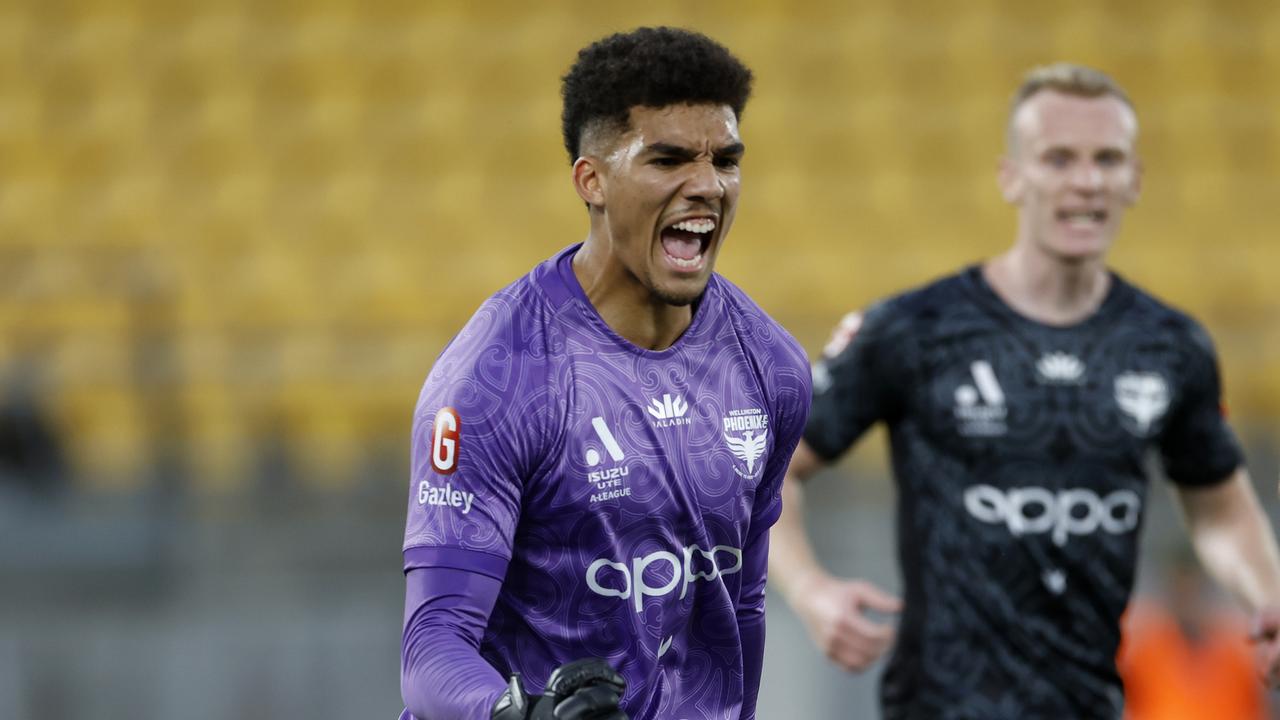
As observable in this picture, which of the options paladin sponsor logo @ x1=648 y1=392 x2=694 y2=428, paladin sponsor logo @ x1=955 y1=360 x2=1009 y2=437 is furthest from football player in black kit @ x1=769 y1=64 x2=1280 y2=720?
paladin sponsor logo @ x1=648 y1=392 x2=694 y2=428

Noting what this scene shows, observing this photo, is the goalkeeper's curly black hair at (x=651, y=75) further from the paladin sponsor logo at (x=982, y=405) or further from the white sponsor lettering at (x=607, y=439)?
the paladin sponsor logo at (x=982, y=405)

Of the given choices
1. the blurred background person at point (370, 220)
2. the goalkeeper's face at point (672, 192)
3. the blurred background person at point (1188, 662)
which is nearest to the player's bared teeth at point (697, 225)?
the goalkeeper's face at point (672, 192)

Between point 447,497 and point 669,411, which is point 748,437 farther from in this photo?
point 447,497

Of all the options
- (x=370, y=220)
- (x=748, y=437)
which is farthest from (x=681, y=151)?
(x=370, y=220)

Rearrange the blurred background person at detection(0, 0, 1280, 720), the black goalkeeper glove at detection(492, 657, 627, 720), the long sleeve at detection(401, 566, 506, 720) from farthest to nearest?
the blurred background person at detection(0, 0, 1280, 720) → the long sleeve at detection(401, 566, 506, 720) → the black goalkeeper glove at detection(492, 657, 627, 720)

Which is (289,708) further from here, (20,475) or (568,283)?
(568,283)

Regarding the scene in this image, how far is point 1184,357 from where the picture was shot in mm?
4598

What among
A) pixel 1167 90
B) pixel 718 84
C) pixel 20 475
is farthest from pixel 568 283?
pixel 1167 90

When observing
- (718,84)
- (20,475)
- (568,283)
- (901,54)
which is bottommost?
(20,475)

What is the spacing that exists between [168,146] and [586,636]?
8689mm

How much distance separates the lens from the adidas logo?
459 cm

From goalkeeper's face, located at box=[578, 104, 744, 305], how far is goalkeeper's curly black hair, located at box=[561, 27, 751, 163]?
21 millimetres

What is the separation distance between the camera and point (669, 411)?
9.80 feet

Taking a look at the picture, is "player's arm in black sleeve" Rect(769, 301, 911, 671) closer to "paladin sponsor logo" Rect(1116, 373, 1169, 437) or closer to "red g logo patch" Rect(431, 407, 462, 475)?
"paladin sponsor logo" Rect(1116, 373, 1169, 437)
